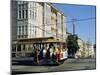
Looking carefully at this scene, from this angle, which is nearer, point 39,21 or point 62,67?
point 39,21

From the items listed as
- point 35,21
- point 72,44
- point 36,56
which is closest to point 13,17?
point 35,21

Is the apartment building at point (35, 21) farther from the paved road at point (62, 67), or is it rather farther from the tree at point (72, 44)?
the paved road at point (62, 67)

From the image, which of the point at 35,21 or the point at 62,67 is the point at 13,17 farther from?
the point at 62,67

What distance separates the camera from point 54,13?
4332 millimetres

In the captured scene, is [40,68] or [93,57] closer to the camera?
[40,68]

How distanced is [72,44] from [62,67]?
44 cm

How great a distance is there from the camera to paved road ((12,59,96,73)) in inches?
164

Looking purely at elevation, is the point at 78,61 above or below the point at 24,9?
below

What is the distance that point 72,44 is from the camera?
445 centimetres

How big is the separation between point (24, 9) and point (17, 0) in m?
0.19

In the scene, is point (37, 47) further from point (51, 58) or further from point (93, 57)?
point (93, 57)

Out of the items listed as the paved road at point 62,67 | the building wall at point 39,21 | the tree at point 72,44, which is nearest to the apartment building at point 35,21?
the building wall at point 39,21

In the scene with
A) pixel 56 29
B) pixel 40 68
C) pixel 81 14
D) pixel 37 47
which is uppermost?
pixel 81 14

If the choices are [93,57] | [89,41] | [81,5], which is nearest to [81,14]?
[81,5]
